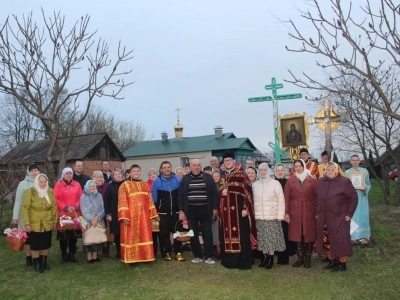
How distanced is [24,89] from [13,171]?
7.47 ft

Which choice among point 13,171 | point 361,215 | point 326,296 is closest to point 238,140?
point 13,171

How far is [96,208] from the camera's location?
25.0ft

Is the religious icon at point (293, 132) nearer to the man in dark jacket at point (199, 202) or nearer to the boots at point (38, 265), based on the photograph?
the man in dark jacket at point (199, 202)

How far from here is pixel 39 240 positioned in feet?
22.9

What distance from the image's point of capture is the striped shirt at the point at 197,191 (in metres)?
7.41

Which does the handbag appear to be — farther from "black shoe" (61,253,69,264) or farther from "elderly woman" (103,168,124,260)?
"black shoe" (61,253,69,264)

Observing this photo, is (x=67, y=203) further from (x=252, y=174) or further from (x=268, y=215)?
(x=268, y=215)

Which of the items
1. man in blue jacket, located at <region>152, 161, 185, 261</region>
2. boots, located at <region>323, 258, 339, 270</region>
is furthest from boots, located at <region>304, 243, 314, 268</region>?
man in blue jacket, located at <region>152, 161, 185, 261</region>

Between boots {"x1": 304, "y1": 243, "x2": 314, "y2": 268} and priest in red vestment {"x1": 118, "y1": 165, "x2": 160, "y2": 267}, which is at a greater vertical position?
priest in red vestment {"x1": 118, "y1": 165, "x2": 160, "y2": 267}

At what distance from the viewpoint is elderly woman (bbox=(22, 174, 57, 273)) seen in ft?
22.7

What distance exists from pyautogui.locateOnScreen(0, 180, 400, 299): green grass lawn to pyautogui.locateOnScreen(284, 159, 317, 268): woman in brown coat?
1.10 ft

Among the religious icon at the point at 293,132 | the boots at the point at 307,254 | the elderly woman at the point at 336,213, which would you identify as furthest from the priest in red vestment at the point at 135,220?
the religious icon at the point at 293,132

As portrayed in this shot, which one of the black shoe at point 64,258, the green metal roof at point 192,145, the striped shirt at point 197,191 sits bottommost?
the black shoe at point 64,258

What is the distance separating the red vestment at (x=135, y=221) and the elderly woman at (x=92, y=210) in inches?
20.4
